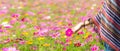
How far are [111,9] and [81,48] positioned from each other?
72.5 inches

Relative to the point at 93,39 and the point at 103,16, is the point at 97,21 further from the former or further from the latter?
the point at 93,39

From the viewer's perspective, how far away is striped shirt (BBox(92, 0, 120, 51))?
11.8ft

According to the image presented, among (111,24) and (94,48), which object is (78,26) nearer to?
(94,48)

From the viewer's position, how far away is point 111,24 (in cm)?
366

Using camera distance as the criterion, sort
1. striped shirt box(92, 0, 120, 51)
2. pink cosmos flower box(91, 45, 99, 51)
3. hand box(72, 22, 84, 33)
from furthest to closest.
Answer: hand box(72, 22, 84, 33)
pink cosmos flower box(91, 45, 99, 51)
striped shirt box(92, 0, 120, 51)

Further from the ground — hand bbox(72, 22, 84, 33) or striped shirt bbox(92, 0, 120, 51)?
striped shirt bbox(92, 0, 120, 51)

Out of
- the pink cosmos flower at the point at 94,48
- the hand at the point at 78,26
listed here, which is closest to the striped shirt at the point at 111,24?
the pink cosmos flower at the point at 94,48

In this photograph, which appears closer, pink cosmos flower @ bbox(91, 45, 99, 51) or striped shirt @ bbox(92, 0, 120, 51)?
striped shirt @ bbox(92, 0, 120, 51)

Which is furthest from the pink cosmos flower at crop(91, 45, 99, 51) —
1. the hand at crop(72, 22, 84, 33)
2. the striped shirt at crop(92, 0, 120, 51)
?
the striped shirt at crop(92, 0, 120, 51)

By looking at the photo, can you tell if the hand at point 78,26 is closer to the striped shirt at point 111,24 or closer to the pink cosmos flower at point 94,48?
the pink cosmos flower at point 94,48

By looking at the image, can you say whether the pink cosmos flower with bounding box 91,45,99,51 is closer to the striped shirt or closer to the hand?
the hand

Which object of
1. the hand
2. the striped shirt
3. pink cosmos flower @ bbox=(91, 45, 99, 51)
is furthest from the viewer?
the hand

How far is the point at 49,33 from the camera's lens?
21.6ft

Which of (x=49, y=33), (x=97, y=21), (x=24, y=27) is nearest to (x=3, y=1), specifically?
(x=24, y=27)
